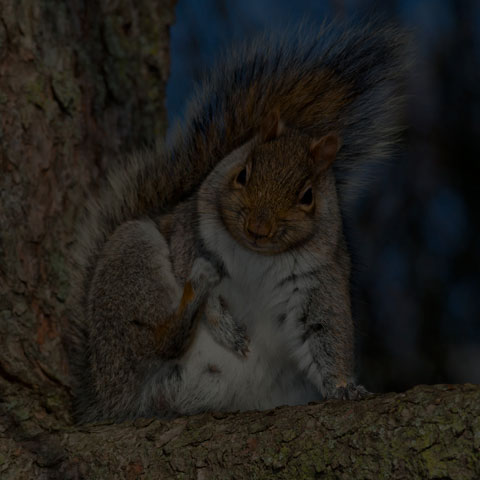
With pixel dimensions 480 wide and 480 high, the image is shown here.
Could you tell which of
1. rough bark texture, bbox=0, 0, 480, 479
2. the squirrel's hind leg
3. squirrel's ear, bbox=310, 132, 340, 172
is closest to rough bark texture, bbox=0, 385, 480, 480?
rough bark texture, bbox=0, 0, 480, 479

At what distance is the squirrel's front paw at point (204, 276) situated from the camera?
1896 millimetres

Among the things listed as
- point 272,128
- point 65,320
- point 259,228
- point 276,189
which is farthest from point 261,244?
point 65,320

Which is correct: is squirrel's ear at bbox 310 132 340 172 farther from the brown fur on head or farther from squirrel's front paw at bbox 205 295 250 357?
squirrel's front paw at bbox 205 295 250 357

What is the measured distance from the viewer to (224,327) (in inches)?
74.7

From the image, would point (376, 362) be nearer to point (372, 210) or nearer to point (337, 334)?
point (372, 210)

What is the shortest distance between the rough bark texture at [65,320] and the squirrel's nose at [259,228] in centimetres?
41

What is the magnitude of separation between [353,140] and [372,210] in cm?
137

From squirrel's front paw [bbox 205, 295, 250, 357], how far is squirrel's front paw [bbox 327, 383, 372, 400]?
0.24m

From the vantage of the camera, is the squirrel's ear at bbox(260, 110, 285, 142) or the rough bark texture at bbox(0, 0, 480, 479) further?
the squirrel's ear at bbox(260, 110, 285, 142)

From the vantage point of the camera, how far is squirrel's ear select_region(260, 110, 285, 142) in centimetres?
198

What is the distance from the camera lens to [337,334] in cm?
189

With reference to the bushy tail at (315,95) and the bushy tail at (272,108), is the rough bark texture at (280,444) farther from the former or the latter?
the bushy tail at (315,95)

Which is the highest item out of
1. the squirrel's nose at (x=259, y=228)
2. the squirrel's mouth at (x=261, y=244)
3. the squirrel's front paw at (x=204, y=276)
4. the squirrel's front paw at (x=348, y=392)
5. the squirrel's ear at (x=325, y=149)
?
the squirrel's ear at (x=325, y=149)

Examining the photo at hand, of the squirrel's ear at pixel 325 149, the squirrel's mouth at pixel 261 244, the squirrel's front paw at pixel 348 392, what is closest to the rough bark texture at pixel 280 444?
the squirrel's front paw at pixel 348 392
